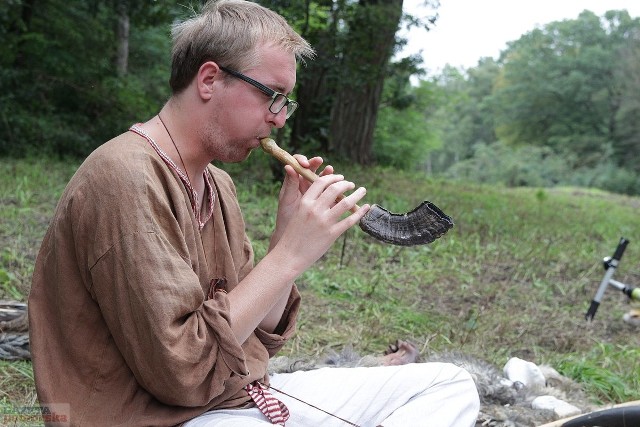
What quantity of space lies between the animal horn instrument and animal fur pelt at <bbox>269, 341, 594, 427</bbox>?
1141mm

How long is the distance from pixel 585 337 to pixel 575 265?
6.11 ft

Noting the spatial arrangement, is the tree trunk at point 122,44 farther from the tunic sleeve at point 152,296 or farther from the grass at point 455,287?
the tunic sleeve at point 152,296

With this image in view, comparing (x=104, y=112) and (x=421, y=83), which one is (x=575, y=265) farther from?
(x=421, y=83)

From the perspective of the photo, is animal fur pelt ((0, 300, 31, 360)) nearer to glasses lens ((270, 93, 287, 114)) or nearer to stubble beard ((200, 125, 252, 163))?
stubble beard ((200, 125, 252, 163))

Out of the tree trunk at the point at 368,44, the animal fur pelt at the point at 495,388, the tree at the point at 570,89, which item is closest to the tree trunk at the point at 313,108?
the tree trunk at the point at 368,44

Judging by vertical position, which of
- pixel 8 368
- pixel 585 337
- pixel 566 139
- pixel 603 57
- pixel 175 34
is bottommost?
pixel 8 368

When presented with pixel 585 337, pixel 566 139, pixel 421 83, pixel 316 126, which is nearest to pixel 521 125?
pixel 566 139

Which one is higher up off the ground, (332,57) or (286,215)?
(332,57)

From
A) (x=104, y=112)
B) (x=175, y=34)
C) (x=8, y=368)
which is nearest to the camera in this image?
(x=175, y=34)

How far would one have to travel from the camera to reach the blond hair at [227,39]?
1.72 metres

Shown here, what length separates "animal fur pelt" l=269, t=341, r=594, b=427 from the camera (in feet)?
9.29

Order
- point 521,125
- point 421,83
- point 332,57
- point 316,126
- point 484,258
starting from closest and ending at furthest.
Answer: point 484,258, point 332,57, point 316,126, point 421,83, point 521,125

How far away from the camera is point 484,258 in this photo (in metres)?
5.97

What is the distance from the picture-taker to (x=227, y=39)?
1721 mm
